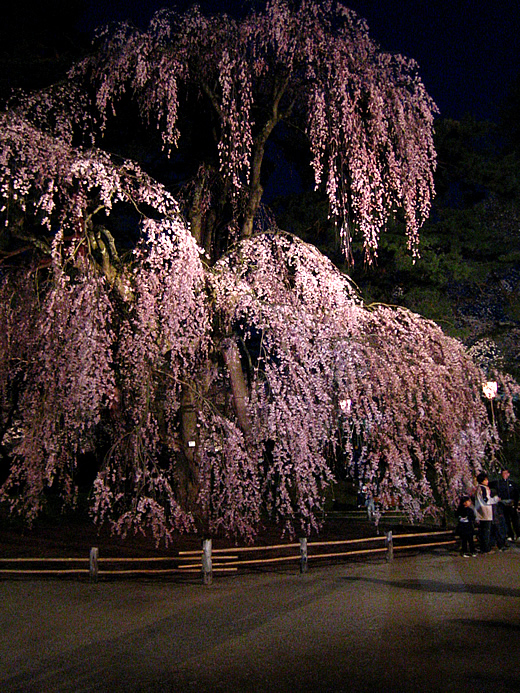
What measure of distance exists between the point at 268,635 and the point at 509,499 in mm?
9284

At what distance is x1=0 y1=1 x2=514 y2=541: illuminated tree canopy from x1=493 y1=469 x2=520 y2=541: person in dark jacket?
1383 millimetres

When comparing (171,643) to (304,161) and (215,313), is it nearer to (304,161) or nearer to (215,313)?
(215,313)

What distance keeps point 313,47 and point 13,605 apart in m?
10.5

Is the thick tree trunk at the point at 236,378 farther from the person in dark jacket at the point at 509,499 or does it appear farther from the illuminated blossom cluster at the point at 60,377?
the person in dark jacket at the point at 509,499

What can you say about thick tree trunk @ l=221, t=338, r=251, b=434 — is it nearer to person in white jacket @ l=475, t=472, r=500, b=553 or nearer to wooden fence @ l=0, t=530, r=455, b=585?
wooden fence @ l=0, t=530, r=455, b=585

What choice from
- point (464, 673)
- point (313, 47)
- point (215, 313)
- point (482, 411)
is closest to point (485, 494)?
point (482, 411)

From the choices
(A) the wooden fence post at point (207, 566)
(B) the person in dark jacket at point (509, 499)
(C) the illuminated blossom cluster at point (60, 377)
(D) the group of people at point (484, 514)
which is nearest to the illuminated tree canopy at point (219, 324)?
(C) the illuminated blossom cluster at point (60, 377)

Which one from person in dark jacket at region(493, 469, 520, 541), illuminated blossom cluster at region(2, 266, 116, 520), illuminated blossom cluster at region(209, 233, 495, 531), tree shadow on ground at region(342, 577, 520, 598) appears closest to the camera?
tree shadow on ground at region(342, 577, 520, 598)

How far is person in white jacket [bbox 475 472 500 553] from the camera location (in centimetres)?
1256

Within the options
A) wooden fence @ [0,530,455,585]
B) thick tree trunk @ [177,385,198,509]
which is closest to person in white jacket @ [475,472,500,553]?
wooden fence @ [0,530,455,585]

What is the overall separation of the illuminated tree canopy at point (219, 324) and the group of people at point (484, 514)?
397 millimetres

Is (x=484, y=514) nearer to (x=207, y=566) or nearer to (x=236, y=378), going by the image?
(x=236, y=378)

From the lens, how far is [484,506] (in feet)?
41.7

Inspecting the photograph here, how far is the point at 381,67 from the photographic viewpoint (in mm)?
12672
